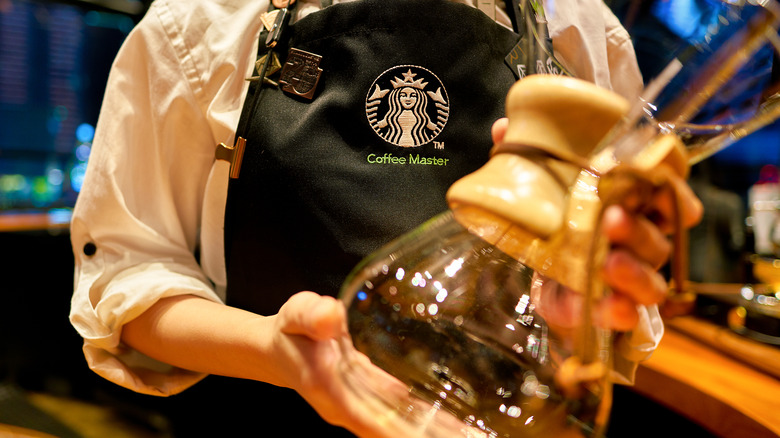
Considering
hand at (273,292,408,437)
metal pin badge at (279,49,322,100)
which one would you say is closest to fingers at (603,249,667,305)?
hand at (273,292,408,437)

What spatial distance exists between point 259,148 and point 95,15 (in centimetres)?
275

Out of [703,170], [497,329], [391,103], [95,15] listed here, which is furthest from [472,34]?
[95,15]

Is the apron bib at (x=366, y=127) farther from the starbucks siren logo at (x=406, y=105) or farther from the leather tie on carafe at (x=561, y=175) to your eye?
the leather tie on carafe at (x=561, y=175)

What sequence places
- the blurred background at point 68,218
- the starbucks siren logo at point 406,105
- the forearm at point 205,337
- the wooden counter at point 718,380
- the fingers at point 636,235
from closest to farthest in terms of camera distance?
the fingers at point 636,235, the forearm at point 205,337, the starbucks siren logo at point 406,105, the wooden counter at point 718,380, the blurred background at point 68,218

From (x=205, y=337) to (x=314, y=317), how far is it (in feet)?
0.97

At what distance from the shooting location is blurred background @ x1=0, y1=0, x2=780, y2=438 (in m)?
1.14

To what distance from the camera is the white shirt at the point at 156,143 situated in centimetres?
70

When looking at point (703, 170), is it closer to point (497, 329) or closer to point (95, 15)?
point (497, 329)

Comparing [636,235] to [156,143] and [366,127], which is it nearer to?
[366,127]

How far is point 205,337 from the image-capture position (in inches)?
25.1

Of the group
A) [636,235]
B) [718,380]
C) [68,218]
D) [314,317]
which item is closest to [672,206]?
[636,235]

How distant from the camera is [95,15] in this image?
110 inches

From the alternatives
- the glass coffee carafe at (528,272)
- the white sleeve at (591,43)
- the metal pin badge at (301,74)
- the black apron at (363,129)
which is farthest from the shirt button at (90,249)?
the white sleeve at (591,43)

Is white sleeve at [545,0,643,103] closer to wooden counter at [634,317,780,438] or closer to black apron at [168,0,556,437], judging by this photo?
black apron at [168,0,556,437]
